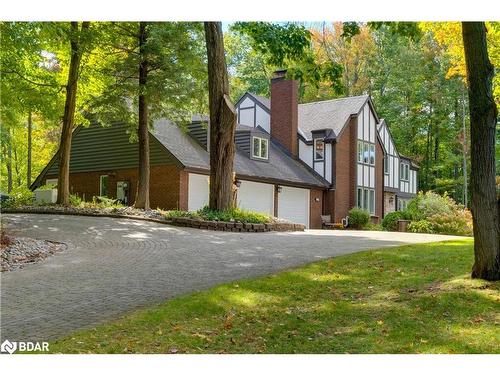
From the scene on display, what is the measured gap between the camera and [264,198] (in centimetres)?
2541

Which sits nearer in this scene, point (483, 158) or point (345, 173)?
point (483, 158)

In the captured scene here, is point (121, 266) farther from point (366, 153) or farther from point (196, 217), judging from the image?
point (366, 153)

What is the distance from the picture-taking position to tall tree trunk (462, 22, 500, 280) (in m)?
7.04

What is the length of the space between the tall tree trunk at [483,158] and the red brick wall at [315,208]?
821 inches

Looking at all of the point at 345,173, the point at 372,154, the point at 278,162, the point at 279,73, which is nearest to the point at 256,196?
the point at 278,162

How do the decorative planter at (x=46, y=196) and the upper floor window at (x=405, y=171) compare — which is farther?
the upper floor window at (x=405, y=171)

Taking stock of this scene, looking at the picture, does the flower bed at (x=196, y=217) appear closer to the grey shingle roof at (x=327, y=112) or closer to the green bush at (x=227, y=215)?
the green bush at (x=227, y=215)

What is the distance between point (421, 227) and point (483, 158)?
14.9 m

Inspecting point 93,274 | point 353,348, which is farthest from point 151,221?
point 353,348

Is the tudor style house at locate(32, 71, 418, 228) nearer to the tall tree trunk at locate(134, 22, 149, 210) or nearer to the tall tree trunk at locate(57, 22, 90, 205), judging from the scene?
the tall tree trunk at locate(134, 22, 149, 210)

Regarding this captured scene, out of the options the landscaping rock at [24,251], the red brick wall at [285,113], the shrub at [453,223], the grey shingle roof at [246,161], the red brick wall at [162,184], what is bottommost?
the landscaping rock at [24,251]

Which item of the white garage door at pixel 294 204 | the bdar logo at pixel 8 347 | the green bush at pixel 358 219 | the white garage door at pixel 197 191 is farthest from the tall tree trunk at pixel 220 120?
the green bush at pixel 358 219

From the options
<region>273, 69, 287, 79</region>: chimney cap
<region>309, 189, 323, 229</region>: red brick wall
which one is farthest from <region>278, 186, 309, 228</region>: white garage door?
<region>273, 69, 287, 79</region>: chimney cap

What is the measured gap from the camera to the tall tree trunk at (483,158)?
704cm
